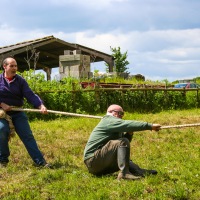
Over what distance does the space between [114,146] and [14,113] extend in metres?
2.19

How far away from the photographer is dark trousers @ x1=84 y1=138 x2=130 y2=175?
587 cm

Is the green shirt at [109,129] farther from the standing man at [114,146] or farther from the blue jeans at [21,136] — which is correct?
the blue jeans at [21,136]

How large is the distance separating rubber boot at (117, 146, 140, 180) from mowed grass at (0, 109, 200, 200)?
5.3 inches

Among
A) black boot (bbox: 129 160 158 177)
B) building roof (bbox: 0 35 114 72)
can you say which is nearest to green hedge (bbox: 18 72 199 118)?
building roof (bbox: 0 35 114 72)

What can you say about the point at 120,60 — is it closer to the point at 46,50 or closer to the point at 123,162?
the point at 46,50

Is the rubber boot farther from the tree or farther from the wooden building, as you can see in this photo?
the tree

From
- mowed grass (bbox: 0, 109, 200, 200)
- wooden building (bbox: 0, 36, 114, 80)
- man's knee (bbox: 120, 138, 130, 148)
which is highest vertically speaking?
wooden building (bbox: 0, 36, 114, 80)

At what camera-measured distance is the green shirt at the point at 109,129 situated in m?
5.67

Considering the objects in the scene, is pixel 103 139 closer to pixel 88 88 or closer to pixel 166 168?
pixel 166 168

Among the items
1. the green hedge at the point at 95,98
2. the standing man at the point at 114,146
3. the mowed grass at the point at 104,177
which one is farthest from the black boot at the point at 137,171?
the green hedge at the point at 95,98

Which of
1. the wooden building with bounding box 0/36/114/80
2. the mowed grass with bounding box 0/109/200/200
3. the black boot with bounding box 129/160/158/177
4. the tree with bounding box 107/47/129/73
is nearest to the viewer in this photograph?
the mowed grass with bounding box 0/109/200/200

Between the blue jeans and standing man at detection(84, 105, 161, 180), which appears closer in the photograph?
standing man at detection(84, 105, 161, 180)

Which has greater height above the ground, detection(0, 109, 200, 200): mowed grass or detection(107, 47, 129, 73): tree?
detection(107, 47, 129, 73): tree

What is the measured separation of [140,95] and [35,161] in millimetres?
11986
